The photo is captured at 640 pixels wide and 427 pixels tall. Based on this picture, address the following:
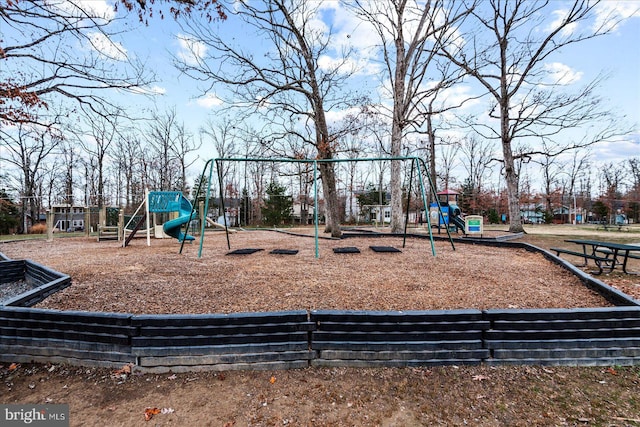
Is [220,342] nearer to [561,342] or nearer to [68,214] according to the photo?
[561,342]

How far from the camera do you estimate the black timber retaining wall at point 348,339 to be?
223 centimetres

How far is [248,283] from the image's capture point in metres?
3.89

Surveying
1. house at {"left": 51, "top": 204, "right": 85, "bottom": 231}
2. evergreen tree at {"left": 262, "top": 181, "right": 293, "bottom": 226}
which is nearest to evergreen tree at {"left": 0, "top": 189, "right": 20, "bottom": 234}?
house at {"left": 51, "top": 204, "right": 85, "bottom": 231}

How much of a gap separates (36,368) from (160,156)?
2652 centimetres

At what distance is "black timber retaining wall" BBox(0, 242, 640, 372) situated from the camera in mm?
2234

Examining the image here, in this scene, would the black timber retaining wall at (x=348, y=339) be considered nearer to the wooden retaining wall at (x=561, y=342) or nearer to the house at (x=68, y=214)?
the wooden retaining wall at (x=561, y=342)

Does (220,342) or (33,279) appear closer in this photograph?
(220,342)

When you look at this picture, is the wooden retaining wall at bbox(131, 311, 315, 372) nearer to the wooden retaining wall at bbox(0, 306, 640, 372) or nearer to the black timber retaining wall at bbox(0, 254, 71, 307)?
the wooden retaining wall at bbox(0, 306, 640, 372)

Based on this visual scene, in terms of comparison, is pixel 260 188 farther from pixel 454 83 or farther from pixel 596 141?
pixel 596 141

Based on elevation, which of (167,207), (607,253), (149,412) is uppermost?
(167,207)

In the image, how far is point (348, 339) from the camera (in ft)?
7.43

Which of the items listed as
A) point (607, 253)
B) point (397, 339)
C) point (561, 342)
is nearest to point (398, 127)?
point (607, 253)

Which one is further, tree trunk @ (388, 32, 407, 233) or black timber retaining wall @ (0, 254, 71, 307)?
tree trunk @ (388, 32, 407, 233)

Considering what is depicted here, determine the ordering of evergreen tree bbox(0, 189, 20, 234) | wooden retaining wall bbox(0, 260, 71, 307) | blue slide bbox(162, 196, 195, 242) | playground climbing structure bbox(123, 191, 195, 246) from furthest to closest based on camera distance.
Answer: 1. evergreen tree bbox(0, 189, 20, 234)
2. blue slide bbox(162, 196, 195, 242)
3. playground climbing structure bbox(123, 191, 195, 246)
4. wooden retaining wall bbox(0, 260, 71, 307)
